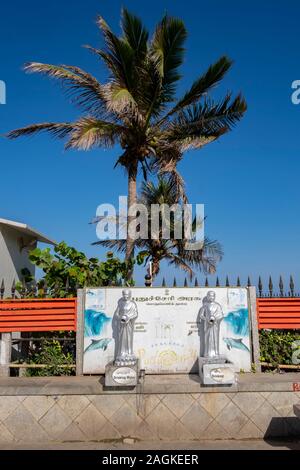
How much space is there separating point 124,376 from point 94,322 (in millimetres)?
1536

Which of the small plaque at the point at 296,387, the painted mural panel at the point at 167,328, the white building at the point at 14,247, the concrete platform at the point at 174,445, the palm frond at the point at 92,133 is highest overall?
the palm frond at the point at 92,133

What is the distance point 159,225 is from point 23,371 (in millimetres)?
10319

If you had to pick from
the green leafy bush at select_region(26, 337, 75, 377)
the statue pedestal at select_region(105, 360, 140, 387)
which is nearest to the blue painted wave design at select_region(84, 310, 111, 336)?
the green leafy bush at select_region(26, 337, 75, 377)

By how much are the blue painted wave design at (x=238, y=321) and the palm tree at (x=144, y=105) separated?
14.5 ft

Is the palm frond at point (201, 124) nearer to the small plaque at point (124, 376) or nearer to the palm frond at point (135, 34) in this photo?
the palm frond at point (135, 34)

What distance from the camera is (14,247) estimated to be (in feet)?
45.2

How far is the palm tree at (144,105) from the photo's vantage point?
1068cm

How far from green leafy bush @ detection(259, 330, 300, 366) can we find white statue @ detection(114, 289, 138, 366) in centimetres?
253

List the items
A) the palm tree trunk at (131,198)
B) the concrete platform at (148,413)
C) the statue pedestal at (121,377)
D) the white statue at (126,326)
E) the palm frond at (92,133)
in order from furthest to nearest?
the palm tree trunk at (131,198)
the palm frond at (92,133)
the white statue at (126,326)
the statue pedestal at (121,377)
the concrete platform at (148,413)

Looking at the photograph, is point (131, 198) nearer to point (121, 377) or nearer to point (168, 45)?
point (168, 45)

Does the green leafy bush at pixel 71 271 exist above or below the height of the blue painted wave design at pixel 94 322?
above

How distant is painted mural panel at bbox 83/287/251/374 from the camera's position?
700 centimetres

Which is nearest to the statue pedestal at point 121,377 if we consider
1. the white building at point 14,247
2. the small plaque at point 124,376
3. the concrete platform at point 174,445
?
the small plaque at point 124,376

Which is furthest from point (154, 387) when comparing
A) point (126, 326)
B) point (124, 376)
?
point (126, 326)
